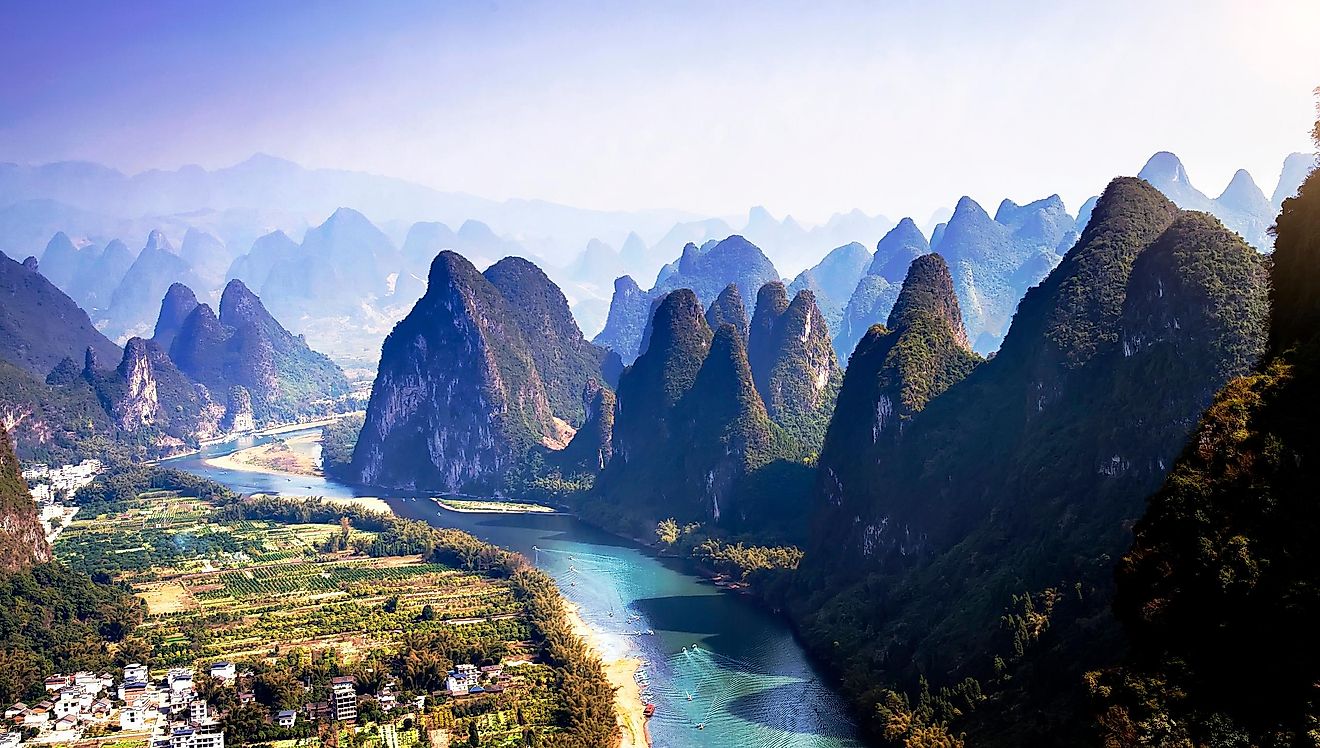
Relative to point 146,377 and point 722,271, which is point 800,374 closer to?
point 146,377

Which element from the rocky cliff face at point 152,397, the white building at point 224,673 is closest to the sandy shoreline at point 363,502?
the rocky cliff face at point 152,397

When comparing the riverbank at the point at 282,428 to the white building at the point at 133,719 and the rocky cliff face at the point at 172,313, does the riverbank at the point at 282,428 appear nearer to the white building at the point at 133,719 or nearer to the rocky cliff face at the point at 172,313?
the rocky cliff face at the point at 172,313

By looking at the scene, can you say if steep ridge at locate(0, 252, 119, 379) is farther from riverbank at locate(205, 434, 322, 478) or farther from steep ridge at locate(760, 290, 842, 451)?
steep ridge at locate(760, 290, 842, 451)

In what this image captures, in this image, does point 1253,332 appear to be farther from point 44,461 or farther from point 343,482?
point 44,461

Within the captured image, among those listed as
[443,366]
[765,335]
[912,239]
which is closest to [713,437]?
[765,335]

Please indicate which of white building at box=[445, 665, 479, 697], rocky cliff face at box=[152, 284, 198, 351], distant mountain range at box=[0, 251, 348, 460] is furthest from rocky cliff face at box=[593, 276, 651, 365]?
white building at box=[445, 665, 479, 697]
